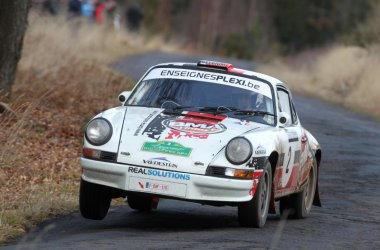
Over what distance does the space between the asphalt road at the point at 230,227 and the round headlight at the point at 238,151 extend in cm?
63

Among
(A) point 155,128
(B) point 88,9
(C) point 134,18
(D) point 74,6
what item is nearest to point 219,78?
(A) point 155,128

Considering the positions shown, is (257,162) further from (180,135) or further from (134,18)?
(134,18)

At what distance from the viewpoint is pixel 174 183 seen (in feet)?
34.3

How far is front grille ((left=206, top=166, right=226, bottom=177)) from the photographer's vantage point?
34.5 ft

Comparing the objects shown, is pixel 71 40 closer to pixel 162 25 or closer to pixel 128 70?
pixel 128 70

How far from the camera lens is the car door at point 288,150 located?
11664 mm

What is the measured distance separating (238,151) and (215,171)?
27 cm

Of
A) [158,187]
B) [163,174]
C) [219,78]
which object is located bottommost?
[158,187]

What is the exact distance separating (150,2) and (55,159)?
67470 mm

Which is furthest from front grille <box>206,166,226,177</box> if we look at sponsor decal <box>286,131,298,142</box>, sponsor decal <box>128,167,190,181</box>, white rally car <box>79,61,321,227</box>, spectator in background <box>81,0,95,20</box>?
spectator in background <box>81,0,95,20</box>

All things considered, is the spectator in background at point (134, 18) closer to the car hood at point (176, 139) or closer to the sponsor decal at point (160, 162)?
the car hood at point (176, 139)

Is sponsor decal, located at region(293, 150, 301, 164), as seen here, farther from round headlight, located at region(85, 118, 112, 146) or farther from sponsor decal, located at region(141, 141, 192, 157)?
round headlight, located at region(85, 118, 112, 146)

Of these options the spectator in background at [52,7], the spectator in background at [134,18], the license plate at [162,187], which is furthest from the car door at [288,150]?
the spectator in background at [134,18]

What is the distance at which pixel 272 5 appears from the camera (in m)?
99.9
